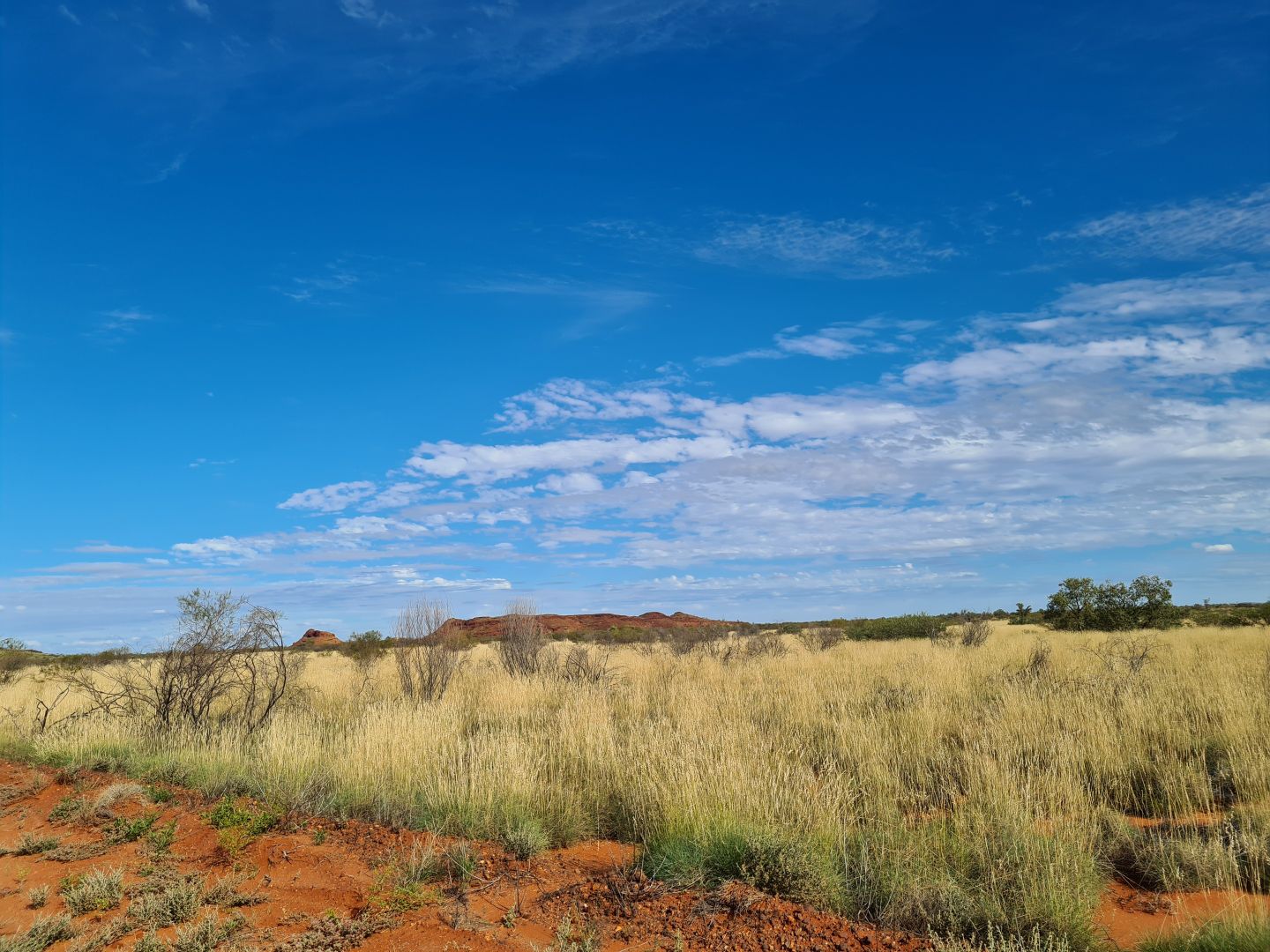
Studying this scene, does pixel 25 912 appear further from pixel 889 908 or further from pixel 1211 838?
pixel 1211 838

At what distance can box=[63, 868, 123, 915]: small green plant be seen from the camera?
6.16 m

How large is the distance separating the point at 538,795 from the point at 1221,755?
330 inches

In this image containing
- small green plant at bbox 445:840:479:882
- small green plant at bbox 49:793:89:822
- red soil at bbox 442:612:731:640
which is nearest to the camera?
small green plant at bbox 445:840:479:882

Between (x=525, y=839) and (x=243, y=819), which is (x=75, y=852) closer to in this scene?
(x=243, y=819)

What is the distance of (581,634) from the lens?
166 feet

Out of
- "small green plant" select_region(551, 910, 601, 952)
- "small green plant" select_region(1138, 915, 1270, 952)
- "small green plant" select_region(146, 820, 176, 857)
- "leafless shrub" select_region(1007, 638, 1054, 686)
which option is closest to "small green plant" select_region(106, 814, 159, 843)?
"small green plant" select_region(146, 820, 176, 857)

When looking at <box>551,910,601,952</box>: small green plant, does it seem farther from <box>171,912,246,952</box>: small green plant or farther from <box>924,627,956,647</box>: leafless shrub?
<box>924,627,956,647</box>: leafless shrub

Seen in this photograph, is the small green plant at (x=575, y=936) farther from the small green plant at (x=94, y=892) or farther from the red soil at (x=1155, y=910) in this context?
the small green plant at (x=94, y=892)

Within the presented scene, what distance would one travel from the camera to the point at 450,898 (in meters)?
5.92

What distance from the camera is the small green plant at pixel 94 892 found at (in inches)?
242

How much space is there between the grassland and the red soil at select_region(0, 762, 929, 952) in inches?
14.9

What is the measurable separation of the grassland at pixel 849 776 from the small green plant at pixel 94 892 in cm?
197

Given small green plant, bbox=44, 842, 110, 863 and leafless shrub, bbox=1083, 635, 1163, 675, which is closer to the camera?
small green plant, bbox=44, 842, 110, 863

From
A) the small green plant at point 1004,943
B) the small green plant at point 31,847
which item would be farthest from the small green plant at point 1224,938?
the small green plant at point 31,847
